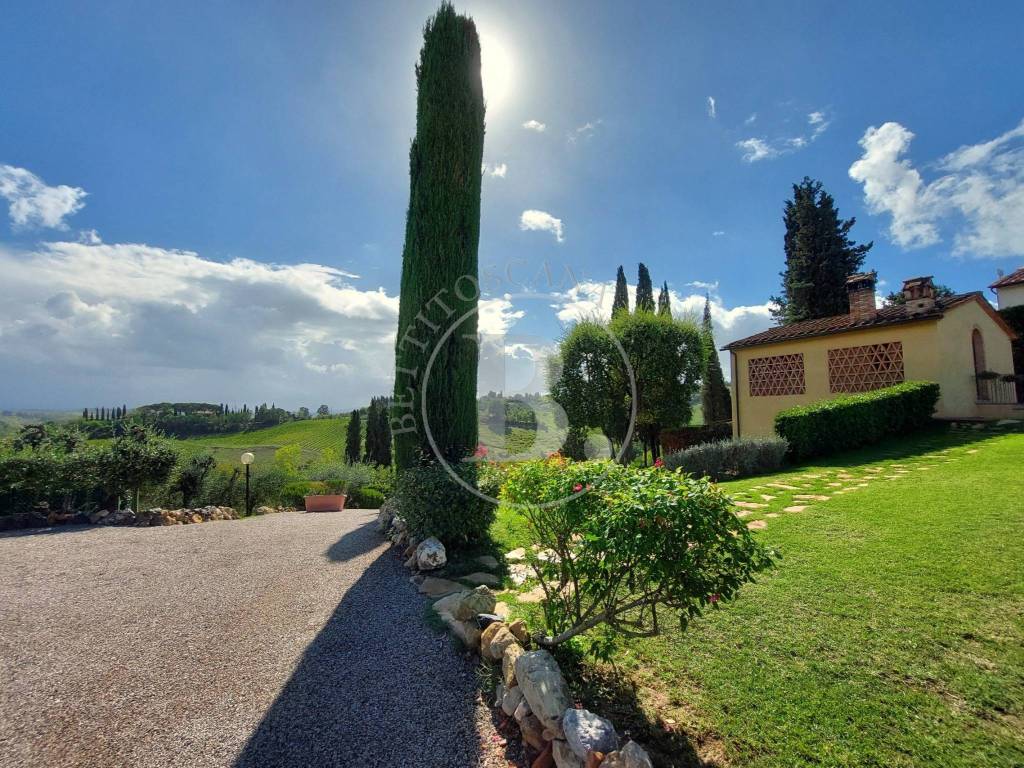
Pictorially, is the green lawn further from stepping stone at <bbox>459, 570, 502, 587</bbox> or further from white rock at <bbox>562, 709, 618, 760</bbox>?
stepping stone at <bbox>459, 570, 502, 587</bbox>

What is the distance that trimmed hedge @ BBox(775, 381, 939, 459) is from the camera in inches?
380

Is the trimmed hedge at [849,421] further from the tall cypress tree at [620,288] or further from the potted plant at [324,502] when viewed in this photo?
the tall cypress tree at [620,288]

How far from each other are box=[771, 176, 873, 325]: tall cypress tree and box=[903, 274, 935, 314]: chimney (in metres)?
10.1

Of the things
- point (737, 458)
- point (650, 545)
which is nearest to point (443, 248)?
point (650, 545)

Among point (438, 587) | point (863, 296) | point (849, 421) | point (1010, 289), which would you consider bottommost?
point (438, 587)

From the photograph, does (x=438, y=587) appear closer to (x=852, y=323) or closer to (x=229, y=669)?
(x=229, y=669)

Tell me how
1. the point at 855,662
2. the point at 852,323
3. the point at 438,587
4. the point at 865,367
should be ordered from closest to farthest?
the point at 855,662
the point at 438,587
the point at 865,367
the point at 852,323

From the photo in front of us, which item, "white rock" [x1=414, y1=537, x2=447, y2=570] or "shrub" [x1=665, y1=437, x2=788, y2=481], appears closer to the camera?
"white rock" [x1=414, y1=537, x2=447, y2=570]

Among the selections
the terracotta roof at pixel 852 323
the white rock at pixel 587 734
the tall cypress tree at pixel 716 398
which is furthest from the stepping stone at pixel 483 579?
the tall cypress tree at pixel 716 398

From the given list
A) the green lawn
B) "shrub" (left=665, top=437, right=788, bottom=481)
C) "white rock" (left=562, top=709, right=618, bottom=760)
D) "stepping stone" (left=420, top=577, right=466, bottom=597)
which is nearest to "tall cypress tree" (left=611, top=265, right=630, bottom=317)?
"shrub" (left=665, top=437, right=788, bottom=481)

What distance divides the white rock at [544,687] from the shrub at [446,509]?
2672 mm

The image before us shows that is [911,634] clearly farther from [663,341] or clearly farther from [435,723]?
[663,341]

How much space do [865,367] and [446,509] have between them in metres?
13.8

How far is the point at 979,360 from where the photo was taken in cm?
1255
